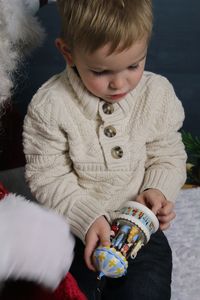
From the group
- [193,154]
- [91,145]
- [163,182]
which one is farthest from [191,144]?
[91,145]

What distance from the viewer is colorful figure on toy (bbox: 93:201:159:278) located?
2.51 ft

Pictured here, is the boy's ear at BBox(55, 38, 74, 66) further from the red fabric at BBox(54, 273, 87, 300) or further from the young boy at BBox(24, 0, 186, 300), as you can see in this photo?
the red fabric at BBox(54, 273, 87, 300)

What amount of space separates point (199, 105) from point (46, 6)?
1.59 feet

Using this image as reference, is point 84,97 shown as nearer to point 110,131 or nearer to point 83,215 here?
point 110,131

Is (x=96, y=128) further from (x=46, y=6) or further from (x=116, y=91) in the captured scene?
(x=46, y=6)

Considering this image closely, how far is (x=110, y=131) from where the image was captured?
2.94ft

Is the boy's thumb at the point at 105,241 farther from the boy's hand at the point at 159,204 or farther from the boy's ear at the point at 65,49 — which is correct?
the boy's ear at the point at 65,49

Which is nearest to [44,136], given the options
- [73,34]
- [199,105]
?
[73,34]

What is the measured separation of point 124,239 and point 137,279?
12 centimetres

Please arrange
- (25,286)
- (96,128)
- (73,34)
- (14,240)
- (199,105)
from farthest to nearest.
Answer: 1. (199,105)
2. (96,128)
3. (73,34)
4. (25,286)
5. (14,240)

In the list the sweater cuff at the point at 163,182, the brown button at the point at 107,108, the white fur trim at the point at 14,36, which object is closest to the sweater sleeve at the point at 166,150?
the sweater cuff at the point at 163,182

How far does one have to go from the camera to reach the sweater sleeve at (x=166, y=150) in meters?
0.96

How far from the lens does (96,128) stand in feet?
2.97

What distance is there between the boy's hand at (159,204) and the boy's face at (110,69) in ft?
0.62
